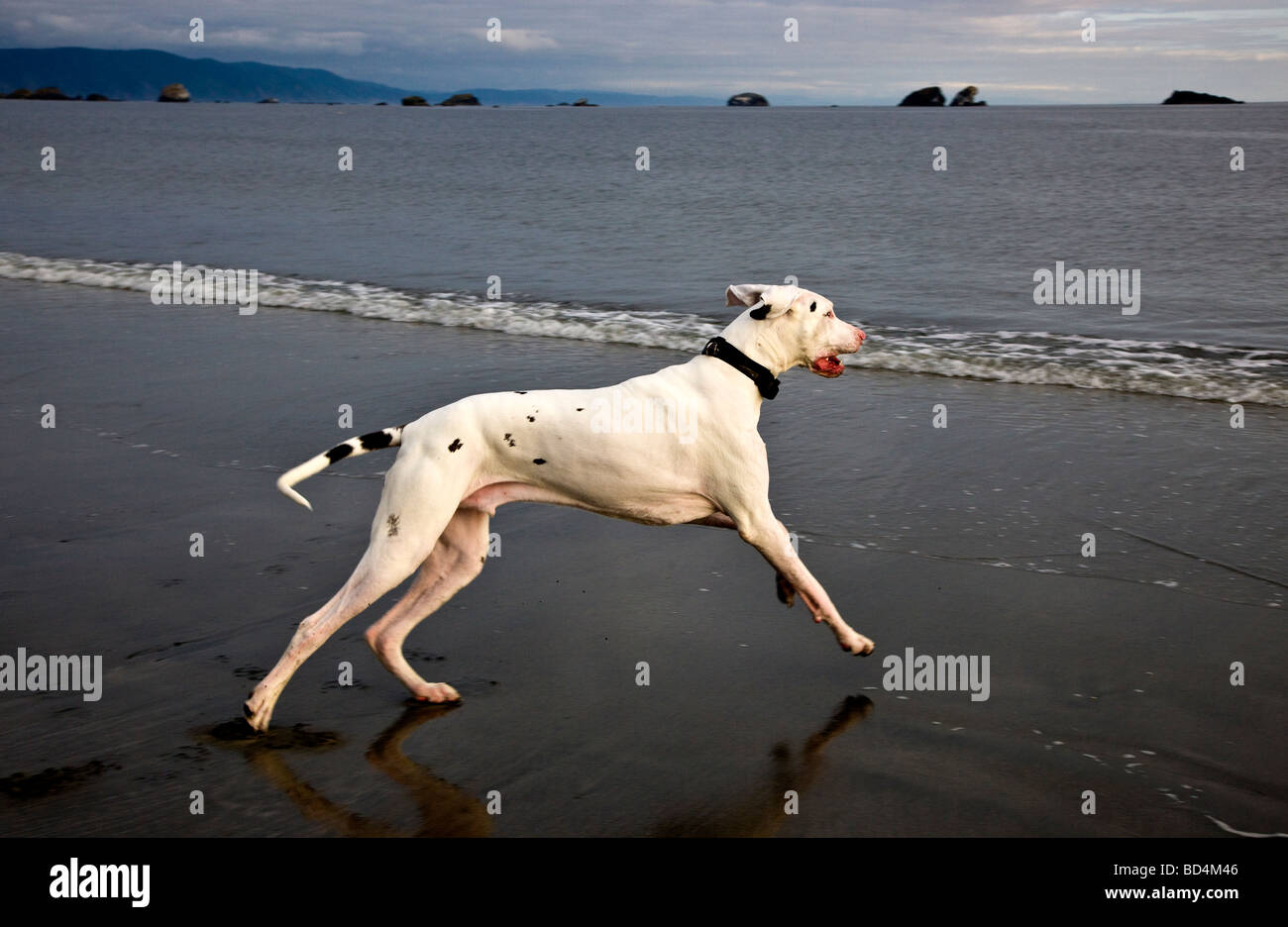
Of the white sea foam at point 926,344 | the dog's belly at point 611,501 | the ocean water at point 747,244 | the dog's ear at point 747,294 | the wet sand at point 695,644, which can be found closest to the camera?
the wet sand at point 695,644

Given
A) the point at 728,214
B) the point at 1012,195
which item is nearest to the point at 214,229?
the point at 728,214

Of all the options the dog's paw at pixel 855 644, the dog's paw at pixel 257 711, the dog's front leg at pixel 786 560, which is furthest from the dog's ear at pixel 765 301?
the dog's paw at pixel 257 711

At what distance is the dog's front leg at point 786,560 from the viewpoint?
15.2 ft

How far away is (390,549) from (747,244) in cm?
1983

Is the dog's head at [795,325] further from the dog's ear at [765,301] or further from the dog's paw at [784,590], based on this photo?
the dog's paw at [784,590]

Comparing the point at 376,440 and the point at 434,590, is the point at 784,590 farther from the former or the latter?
the point at 376,440

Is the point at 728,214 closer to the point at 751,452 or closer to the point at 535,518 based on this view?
the point at 535,518

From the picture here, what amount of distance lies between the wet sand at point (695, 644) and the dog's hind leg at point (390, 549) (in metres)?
0.30

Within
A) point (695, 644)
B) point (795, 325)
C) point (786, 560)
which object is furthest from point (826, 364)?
point (695, 644)

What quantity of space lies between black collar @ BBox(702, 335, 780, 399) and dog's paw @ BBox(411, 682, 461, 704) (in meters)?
1.79

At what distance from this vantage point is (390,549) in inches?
171

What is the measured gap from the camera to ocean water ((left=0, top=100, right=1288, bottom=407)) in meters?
13.0
